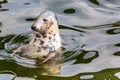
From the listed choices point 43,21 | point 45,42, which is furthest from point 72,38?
point 43,21

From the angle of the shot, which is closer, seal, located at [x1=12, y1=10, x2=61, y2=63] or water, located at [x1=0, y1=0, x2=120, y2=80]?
water, located at [x1=0, y1=0, x2=120, y2=80]

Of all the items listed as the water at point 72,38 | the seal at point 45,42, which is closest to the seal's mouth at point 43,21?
the seal at point 45,42

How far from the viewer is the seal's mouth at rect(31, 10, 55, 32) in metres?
8.22

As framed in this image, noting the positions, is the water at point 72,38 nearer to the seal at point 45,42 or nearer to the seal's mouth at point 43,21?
the seal at point 45,42

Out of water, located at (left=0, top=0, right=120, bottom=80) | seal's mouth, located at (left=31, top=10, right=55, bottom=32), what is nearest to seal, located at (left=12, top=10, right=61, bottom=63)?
seal's mouth, located at (left=31, top=10, right=55, bottom=32)

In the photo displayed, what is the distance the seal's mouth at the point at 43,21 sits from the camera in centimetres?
822

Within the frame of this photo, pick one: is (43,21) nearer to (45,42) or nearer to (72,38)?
(45,42)

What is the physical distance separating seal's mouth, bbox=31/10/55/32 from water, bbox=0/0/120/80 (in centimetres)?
56

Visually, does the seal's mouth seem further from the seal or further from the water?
the water

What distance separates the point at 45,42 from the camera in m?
8.52

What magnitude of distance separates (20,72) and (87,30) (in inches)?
77.7

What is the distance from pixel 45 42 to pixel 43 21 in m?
0.40

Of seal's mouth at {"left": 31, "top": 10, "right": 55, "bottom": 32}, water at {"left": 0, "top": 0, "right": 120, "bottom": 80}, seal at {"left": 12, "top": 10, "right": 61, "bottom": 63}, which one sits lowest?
water at {"left": 0, "top": 0, "right": 120, "bottom": 80}

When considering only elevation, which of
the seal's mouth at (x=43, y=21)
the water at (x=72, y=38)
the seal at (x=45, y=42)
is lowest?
the water at (x=72, y=38)
